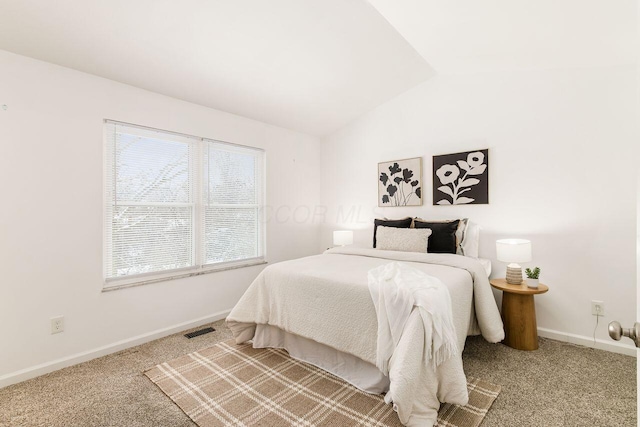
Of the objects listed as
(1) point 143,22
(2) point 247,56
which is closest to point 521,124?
(2) point 247,56

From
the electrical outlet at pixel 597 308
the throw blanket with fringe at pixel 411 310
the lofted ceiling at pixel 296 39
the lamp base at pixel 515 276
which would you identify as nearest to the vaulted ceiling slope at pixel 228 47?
the lofted ceiling at pixel 296 39

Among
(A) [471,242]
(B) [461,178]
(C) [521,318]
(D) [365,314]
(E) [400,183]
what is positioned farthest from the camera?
(E) [400,183]

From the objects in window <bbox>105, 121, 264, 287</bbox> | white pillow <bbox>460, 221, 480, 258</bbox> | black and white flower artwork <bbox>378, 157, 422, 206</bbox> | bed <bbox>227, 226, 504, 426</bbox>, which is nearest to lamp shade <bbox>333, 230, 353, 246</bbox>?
black and white flower artwork <bbox>378, 157, 422, 206</bbox>

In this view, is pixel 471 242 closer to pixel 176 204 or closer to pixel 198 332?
pixel 198 332

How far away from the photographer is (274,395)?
6.52 ft

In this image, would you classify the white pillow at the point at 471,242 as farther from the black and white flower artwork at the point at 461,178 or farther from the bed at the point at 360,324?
the bed at the point at 360,324

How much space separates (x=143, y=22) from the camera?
2.18 meters

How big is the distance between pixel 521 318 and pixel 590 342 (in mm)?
672

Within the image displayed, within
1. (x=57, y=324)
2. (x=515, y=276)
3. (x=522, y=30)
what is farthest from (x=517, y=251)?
(x=57, y=324)

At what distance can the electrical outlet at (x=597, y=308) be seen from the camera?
267 cm

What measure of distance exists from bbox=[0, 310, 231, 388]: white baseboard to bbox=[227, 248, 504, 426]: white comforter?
0.76 metres

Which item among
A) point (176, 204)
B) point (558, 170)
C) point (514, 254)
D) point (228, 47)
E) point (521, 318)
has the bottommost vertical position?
point (521, 318)

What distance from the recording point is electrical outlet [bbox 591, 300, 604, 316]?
2.67m

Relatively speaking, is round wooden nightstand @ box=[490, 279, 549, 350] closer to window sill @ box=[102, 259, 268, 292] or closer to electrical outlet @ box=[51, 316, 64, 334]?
window sill @ box=[102, 259, 268, 292]
